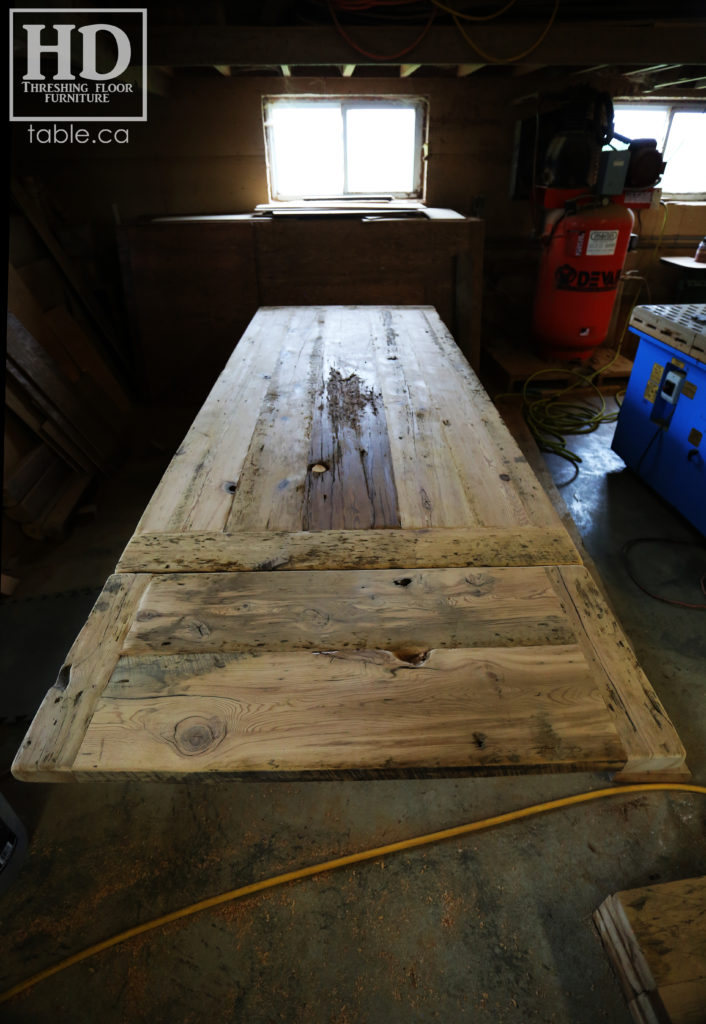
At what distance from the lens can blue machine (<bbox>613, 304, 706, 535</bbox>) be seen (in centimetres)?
282

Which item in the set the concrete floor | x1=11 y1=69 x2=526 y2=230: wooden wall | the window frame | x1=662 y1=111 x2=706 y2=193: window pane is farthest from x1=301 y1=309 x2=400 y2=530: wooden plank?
x1=662 y1=111 x2=706 y2=193: window pane

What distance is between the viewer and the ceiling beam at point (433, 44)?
316 cm

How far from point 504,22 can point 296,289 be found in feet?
6.91

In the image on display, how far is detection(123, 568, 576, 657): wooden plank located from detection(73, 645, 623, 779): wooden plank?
4 cm

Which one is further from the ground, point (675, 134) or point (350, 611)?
point (675, 134)

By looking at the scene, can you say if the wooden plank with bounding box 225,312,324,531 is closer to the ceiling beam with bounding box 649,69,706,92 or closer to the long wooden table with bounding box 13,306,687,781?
the long wooden table with bounding box 13,306,687,781

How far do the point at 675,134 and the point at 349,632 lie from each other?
5831 millimetres

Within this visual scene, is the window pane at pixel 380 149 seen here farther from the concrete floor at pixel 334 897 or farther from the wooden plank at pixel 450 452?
the concrete floor at pixel 334 897

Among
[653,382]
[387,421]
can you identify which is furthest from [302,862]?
[653,382]

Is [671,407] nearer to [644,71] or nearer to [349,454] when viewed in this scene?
[349,454]

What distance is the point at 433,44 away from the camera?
3.25m

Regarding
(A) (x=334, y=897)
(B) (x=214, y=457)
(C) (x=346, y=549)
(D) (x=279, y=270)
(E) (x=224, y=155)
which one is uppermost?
(E) (x=224, y=155)

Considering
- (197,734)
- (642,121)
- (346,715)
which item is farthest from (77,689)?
(642,121)

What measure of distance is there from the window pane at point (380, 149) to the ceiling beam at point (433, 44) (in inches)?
40.9
